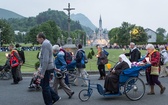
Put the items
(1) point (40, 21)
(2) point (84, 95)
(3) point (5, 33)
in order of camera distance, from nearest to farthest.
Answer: (2) point (84, 95)
(3) point (5, 33)
(1) point (40, 21)

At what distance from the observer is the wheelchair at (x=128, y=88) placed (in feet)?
27.2

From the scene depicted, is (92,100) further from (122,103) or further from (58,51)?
(58,51)

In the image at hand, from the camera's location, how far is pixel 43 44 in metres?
6.94

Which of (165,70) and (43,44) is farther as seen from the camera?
(165,70)

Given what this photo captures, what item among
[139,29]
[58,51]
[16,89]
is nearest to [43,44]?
[58,51]

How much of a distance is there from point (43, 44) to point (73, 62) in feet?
15.7

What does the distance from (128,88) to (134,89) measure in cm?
22

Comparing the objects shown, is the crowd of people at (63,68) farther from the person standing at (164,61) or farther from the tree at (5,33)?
the tree at (5,33)

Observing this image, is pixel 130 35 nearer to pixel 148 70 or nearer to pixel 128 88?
pixel 148 70

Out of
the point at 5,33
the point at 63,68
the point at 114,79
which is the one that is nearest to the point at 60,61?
the point at 63,68

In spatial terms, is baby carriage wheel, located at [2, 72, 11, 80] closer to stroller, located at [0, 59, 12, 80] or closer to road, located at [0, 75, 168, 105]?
stroller, located at [0, 59, 12, 80]

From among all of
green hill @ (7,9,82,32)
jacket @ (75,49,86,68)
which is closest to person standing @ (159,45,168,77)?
jacket @ (75,49,86,68)

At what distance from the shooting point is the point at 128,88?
8.37 metres

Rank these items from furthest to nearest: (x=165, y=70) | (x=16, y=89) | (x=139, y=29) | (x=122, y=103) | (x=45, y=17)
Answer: (x=45, y=17) < (x=139, y=29) < (x=165, y=70) < (x=16, y=89) < (x=122, y=103)
